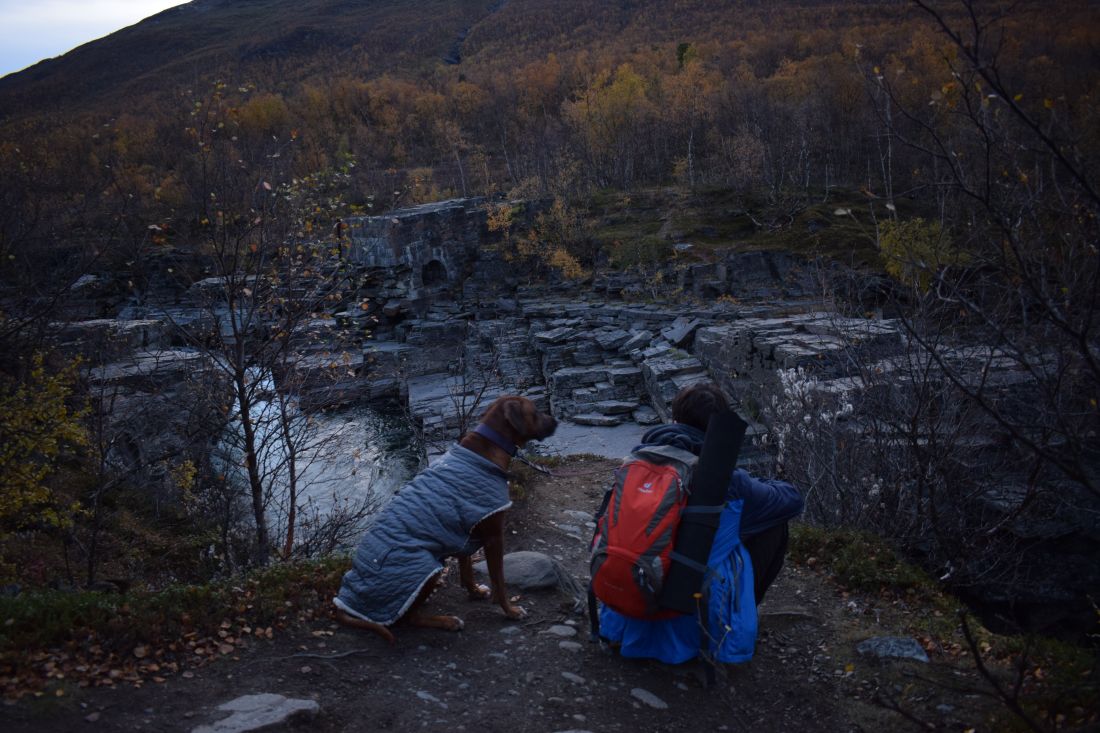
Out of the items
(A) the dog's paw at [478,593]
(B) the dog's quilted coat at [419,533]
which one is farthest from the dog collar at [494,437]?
(A) the dog's paw at [478,593]

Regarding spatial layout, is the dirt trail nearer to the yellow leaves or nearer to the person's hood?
the person's hood

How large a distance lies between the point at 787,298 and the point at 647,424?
54.9ft

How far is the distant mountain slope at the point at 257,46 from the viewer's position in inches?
4663

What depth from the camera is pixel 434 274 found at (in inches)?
1745

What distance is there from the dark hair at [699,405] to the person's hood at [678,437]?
57 millimetres

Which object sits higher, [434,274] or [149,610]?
[149,610]

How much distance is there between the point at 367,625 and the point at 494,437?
131 cm

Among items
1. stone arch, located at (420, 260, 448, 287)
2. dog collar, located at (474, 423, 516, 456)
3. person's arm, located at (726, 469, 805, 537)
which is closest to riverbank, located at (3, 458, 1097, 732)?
person's arm, located at (726, 469, 805, 537)

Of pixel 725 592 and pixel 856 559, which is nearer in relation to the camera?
pixel 725 592

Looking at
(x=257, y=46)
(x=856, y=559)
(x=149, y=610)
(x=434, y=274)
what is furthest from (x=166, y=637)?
(x=257, y=46)

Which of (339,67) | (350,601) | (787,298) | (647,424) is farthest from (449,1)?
(350,601)

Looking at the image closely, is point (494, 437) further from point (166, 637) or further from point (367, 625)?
point (166, 637)

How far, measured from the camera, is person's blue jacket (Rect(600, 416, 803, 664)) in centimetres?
379

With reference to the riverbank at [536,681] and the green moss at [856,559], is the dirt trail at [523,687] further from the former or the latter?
the green moss at [856,559]
